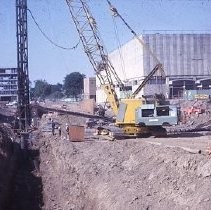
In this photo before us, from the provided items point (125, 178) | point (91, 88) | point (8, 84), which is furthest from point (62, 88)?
point (125, 178)

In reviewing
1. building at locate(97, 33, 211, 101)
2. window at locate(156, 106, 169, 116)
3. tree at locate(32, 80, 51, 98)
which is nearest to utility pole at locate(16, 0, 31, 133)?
window at locate(156, 106, 169, 116)

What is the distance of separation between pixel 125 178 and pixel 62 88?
166526 millimetres

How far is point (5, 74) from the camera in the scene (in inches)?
4916

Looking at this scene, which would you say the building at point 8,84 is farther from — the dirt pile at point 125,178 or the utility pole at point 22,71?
the dirt pile at point 125,178

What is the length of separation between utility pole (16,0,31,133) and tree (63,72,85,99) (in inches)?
4391

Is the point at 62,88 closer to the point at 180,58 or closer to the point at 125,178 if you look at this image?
the point at 180,58

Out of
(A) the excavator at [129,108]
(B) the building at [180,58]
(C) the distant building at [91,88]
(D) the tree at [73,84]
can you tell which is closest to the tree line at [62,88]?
(D) the tree at [73,84]

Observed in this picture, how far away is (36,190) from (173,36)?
52.2 m

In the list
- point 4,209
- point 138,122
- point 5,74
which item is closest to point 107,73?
point 138,122

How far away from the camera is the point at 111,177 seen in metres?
18.0

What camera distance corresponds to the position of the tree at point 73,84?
14974cm

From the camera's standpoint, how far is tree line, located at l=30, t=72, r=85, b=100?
152500mm

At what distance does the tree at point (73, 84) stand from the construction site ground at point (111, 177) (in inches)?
4693

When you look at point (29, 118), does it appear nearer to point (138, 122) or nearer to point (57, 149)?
point (57, 149)
